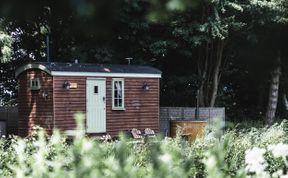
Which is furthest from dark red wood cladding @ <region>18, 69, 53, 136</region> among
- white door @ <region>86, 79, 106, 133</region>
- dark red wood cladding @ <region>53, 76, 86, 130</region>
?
white door @ <region>86, 79, 106, 133</region>

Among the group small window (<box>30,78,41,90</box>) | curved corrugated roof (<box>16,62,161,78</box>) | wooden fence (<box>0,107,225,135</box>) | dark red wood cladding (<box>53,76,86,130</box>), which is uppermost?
curved corrugated roof (<box>16,62,161,78</box>)

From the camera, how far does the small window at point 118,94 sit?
53.6 feet

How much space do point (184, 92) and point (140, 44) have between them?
337 cm

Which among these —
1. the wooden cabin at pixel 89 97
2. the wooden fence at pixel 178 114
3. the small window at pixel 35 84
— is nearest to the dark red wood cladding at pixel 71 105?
the wooden cabin at pixel 89 97

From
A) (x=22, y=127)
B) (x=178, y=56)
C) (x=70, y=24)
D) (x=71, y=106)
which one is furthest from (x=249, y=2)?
(x=70, y=24)

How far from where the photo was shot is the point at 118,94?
1650 cm

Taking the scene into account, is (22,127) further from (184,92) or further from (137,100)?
(184,92)

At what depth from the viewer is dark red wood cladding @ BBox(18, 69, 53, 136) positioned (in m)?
15.2

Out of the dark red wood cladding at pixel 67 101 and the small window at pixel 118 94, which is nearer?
the dark red wood cladding at pixel 67 101

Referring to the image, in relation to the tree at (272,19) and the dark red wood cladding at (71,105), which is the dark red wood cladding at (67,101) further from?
the tree at (272,19)

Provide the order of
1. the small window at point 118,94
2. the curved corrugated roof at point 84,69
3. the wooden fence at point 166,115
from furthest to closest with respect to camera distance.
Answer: the wooden fence at point 166,115 → the small window at point 118,94 → the curved corrugated roof at point 84,69

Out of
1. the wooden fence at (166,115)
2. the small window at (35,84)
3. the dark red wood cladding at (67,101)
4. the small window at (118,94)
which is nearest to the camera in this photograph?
the dark red wood cladding at (67,101)

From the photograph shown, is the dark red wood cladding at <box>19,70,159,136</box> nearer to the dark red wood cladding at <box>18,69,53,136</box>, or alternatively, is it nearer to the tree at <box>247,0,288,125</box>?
the dark red wood cladding at <box>18,69,53,136</box>

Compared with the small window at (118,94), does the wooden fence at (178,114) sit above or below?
below
